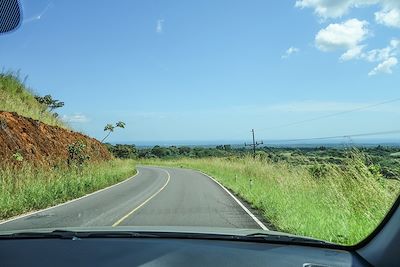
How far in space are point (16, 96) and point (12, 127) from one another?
13035 millimetres

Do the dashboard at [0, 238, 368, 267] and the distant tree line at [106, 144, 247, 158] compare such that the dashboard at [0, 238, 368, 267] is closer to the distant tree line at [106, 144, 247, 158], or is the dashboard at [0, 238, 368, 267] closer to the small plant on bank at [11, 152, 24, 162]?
the small plant on bank at [11, 152, 24, 162]

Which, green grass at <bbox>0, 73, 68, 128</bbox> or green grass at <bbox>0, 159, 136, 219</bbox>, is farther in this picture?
green grass at <bbox>0, 73, 68, 128</bbox>

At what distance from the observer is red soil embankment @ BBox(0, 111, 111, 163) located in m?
28.3

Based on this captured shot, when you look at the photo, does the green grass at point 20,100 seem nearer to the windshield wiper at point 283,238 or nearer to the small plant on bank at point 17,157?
the small plant on bank at point 17,157

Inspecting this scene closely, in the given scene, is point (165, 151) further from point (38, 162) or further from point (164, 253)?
point (164, 253)

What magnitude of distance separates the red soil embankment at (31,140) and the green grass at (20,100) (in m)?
2.30

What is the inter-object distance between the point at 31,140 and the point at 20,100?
11.0 meters

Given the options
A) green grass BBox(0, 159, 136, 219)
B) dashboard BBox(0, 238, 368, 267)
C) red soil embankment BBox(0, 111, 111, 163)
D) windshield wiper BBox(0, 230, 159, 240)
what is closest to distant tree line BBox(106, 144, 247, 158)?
red soil embankment BBox(0, 111, 111, 163)

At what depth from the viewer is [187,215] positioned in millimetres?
14734

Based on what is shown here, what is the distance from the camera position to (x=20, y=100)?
138 feet

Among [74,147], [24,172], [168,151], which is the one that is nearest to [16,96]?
[74,147]

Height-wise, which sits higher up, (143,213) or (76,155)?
(76,155)

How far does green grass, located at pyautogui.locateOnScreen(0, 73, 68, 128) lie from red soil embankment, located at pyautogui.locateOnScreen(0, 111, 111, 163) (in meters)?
2.30

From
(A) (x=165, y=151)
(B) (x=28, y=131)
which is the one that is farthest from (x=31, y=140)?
(A) (x=165, y=151)
